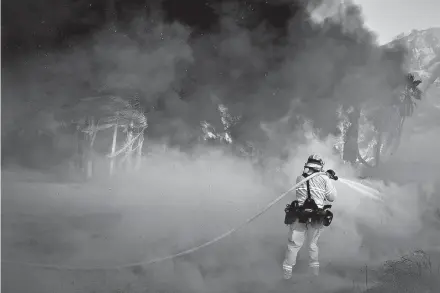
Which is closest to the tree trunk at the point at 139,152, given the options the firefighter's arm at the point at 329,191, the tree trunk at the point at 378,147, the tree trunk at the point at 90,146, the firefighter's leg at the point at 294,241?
the tree trunk at the point at 90,146

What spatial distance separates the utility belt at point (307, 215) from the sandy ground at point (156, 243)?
0.93m

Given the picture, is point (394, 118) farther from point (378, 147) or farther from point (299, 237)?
point (299, 237)

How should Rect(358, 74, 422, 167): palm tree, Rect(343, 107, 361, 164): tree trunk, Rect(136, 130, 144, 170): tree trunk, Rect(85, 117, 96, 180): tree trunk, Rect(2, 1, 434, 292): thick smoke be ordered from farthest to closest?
Rect(343, 107, 361, 164): tree trunk, Rect(358, 74, 422, 167): palm tree, Rect(136, 130, 144, 170): tree trunk, Rect(85, 117, 96, 180): tree trunk, Rect(2, 1, 434, 292): thick smoke

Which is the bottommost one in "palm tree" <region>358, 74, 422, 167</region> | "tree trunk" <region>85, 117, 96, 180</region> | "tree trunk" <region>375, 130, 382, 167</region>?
"tree trunk" <region>85, 117, 96, 180</region>

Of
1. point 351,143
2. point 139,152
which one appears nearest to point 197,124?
point 139,152

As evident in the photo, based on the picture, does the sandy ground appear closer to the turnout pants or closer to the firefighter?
the turnout pants

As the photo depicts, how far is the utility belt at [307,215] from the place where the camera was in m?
5.58

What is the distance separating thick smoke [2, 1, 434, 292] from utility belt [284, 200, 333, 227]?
5.48ft

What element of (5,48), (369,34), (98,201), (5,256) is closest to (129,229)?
(98,201)

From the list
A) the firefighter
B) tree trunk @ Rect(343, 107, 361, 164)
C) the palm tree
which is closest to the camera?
the firefighter

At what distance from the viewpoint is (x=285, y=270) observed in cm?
593

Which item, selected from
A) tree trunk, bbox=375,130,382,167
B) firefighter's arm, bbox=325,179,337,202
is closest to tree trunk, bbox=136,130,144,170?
firefighter's arm, bbox=325,179,337,202

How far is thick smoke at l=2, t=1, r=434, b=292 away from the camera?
7953 mm

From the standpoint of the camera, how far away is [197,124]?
1057 centimetres
